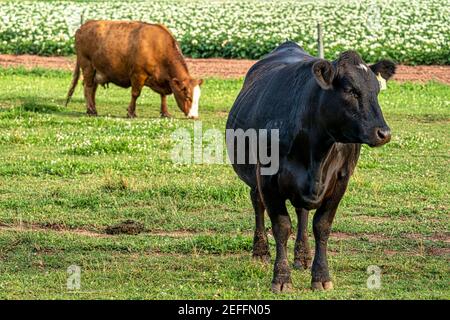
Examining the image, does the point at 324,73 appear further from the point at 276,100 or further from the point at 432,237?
the point at 432,237

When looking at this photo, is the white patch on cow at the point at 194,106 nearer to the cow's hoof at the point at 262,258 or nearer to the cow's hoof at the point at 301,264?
the cow's hoof at the point at 262,258

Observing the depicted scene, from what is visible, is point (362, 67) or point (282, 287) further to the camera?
point (282, 287)

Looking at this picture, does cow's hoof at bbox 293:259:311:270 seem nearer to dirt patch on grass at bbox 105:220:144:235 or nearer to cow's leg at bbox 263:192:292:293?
cow's leg at bbox 263:192:292:293

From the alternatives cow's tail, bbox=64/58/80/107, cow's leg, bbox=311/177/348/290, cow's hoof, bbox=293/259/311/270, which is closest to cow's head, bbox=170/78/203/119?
cow's tail, bbox=64/58/80/107

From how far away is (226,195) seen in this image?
1349 cm

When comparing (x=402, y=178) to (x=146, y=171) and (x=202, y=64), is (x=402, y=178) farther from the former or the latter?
(x=202, y=64)

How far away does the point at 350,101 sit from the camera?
8.66 meters

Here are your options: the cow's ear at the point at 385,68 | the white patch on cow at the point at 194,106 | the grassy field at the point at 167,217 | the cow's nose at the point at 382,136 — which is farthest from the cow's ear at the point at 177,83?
the cow's nose at the point at 382,136

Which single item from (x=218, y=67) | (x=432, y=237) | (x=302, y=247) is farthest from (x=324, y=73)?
(x=218, y=67)

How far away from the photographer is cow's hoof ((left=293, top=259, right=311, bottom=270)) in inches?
406

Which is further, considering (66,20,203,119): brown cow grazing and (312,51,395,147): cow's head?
(66,20,203,119): brown cow grazing

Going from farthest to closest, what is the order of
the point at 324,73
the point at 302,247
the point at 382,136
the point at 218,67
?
the point at 218,67 < the point at 302,247 < the point at 324,73 < the point at 382,136

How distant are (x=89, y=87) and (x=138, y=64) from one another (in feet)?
3.81
